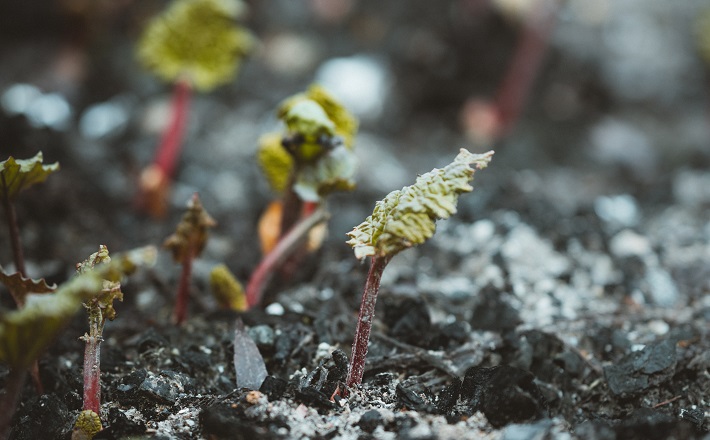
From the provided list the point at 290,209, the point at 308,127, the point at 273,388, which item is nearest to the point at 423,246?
the point at 290,209

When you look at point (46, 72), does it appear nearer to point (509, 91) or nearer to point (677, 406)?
point (509, 91)

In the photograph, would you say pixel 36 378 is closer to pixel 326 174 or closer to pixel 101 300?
pixel 101 300

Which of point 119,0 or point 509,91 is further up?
point 119,0

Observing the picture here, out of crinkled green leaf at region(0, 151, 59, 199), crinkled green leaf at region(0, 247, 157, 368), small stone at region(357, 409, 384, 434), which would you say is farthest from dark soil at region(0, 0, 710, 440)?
crinkled green leaf at region(0, 151, 59, 199)

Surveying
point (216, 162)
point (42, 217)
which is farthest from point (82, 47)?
point (42, 217)

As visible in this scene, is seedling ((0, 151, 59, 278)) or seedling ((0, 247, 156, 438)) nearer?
seedling ((0, 247, 156, 438))

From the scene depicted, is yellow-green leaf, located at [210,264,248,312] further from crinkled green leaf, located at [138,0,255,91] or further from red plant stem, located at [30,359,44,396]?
crinkled green leaf, located at [138,0,255,91]
